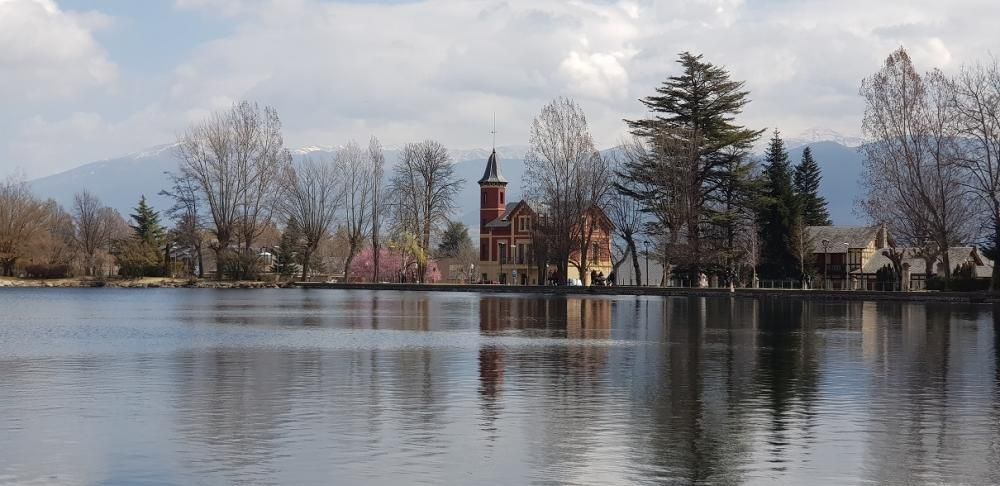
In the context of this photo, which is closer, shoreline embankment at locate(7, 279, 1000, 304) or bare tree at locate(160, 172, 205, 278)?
shoreline embankment at locate(7, 279, 1000, 304)

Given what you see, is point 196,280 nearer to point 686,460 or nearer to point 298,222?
point 298,222

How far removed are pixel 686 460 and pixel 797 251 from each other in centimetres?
7720

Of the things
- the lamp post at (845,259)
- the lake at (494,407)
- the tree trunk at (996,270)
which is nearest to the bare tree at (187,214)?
the lamp post at (845,259)

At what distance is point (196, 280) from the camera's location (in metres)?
106

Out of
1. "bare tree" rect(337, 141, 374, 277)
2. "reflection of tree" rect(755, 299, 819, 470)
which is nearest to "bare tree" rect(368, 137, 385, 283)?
Result: "bare tree" rect(337, 141, 374, 277)

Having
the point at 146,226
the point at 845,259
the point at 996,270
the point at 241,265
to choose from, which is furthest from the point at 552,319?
the point at 146,226

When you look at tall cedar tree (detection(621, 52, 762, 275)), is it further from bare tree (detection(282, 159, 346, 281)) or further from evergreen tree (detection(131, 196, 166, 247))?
evergreen tree (detection(131, 196, 166, 247))

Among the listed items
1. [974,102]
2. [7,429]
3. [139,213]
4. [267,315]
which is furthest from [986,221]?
[139,213]

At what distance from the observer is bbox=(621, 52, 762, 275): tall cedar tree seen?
8331 cm

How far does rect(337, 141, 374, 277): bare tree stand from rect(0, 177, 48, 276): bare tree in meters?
27.5

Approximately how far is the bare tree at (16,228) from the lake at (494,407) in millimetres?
68458

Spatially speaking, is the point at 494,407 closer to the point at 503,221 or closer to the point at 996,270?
the point at 996,270

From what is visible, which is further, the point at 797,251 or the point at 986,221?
the point at 797,251

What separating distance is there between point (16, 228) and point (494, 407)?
93.3 m
